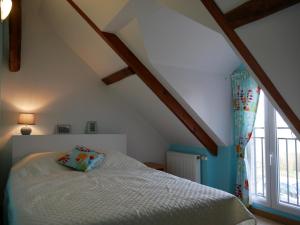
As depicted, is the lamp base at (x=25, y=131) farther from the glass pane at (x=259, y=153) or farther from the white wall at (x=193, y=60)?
the glass pane at (x=259, y=153)

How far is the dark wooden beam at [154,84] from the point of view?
2.96 m

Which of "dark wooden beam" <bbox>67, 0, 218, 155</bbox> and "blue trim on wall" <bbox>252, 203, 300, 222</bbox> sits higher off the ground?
"dark wooden beam" <bbox>67, 0, 218, 155</bbox>

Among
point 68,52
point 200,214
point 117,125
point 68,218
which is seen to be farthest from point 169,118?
point 68,218

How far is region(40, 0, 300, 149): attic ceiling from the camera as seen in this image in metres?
2.57

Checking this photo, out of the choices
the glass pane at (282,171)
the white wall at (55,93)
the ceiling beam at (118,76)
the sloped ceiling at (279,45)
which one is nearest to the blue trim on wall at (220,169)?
the glass pane at (282,171)

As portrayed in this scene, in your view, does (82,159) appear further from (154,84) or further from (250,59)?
(250,59)

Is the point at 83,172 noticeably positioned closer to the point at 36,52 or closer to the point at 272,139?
the point at 36,52

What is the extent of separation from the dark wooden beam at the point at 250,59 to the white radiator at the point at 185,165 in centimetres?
203

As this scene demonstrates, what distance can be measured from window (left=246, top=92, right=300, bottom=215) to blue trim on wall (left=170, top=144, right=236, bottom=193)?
0.28m

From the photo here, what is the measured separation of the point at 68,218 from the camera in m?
1.49

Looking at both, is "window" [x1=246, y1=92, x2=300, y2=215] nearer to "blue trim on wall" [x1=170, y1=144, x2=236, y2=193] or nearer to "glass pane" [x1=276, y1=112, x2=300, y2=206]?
"glass pane" [x1=276, y1=112, x2=300, y2=206]

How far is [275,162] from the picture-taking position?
324 cm

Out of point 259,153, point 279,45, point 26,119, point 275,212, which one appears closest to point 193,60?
point 279,45

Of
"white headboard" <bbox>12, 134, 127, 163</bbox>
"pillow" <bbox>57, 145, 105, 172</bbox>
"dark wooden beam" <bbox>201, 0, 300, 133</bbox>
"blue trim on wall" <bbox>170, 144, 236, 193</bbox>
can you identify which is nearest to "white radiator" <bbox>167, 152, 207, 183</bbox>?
"blue trim on wall" <bbox>170, 144, 236, 193</bbox>
